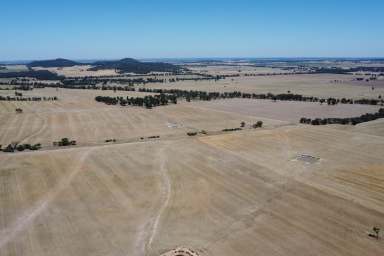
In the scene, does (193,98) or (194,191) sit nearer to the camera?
(194,191)

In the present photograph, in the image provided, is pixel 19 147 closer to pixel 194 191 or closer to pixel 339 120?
pixel 194 191

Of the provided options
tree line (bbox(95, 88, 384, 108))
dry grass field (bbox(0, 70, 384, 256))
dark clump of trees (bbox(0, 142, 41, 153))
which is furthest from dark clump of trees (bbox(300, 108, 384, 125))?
dark clump of trees (bbox(0, 142, 41, 153))

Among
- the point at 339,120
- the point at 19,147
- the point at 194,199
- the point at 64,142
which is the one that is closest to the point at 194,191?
the point at 194,199

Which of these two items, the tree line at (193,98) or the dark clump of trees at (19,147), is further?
the tree line at (193,98)

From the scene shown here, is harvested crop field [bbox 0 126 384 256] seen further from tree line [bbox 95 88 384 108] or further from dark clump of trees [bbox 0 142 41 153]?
tree line [bbox 95 88 384 108]

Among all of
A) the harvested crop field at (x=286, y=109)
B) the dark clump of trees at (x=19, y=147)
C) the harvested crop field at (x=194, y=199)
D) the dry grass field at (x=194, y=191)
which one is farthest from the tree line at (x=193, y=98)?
the harvested crop field at (x=194, y=199)

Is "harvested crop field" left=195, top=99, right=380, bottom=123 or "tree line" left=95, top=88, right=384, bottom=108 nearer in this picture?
"harvested crop field" left=195, top=99, right=380, bottom=123

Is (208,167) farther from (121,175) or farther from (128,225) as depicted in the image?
(128,225)

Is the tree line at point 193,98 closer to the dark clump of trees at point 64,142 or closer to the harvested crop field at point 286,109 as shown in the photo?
the harvested crop field at point 286,109

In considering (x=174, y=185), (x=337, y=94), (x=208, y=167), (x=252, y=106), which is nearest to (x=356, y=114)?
(x=252, y=106)
